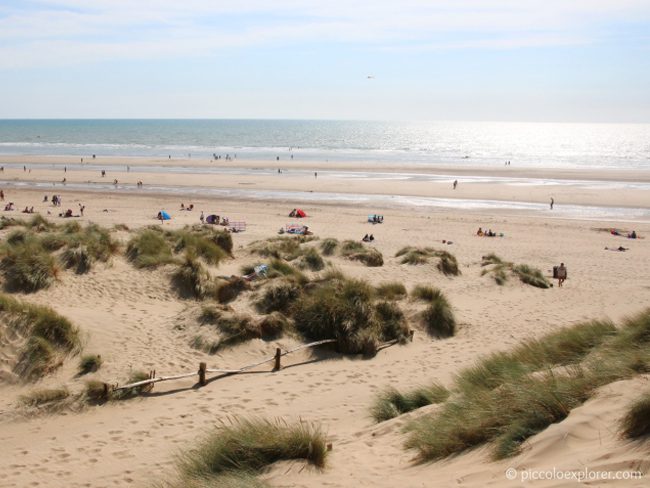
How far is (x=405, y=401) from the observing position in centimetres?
778

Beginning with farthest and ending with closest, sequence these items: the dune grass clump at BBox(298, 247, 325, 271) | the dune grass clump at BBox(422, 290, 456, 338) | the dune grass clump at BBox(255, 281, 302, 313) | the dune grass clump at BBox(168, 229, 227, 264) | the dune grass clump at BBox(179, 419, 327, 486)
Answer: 1. the dune grass clump at BBox(298, 247, 325, 271)
2. the dune grass clump at BBox(168, 229, 227, 264)
3. the dune grass clump at BBox(422, 290, 456, 338)
4. the dune grass clump at BBox(255, 281, 302, 313)
5. the dune grass clump at BBox(179, 419, 327, 486)

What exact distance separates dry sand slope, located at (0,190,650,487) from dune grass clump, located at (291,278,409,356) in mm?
360

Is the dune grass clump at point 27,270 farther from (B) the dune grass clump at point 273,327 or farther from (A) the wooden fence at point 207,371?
(B) the dune grass clump at point 273,327

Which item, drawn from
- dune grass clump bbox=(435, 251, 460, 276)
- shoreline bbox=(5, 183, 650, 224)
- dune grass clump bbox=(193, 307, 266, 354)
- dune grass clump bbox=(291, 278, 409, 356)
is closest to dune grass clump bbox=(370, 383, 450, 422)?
dune grass clump bbox=(291, 278, 409, 356)

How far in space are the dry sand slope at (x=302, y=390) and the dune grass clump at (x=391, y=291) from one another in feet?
4.39

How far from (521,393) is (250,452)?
2.59 meters

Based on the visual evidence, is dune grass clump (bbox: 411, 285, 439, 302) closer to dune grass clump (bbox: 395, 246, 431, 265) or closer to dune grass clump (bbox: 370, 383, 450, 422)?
dune grass clump (bbox: 395, 246, 431, 265)

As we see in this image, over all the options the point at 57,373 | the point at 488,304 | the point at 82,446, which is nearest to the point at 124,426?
the point at 82,446

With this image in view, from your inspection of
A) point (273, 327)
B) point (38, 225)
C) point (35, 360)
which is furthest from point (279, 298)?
point (38, 225)

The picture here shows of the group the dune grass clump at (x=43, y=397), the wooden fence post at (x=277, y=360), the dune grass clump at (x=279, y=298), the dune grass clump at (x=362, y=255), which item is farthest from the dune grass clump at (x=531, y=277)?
the dune grass clump at (x=43, y=397)

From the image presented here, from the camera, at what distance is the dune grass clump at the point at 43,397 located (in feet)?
26.9

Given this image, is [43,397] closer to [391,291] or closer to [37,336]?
[37,336]

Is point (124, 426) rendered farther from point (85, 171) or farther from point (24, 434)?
point (85, 171)

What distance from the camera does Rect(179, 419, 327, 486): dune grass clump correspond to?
5434 mm
